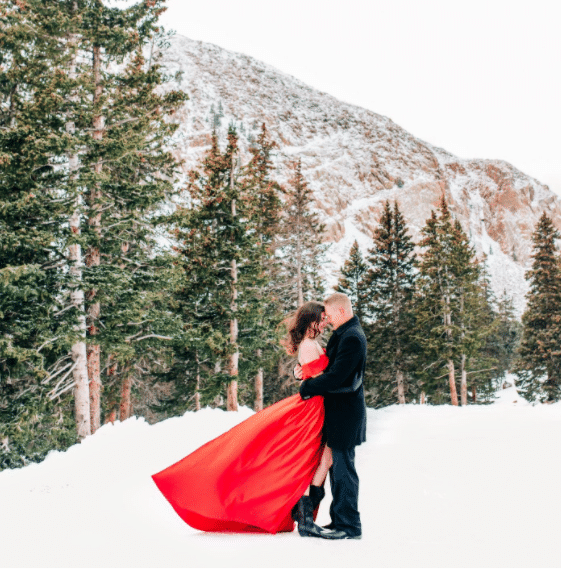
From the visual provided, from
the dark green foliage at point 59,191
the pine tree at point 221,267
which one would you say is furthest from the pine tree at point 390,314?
the dark green foliage at point 59,191

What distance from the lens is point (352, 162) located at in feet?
391

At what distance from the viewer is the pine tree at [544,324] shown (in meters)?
21.5

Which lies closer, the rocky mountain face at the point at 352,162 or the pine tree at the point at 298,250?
the pine tree at the point at 298,250

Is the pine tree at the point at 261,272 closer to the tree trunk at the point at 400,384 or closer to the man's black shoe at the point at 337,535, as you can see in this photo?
the tree trunk at the point at 400,384

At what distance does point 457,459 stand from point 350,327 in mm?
5292

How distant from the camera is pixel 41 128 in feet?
38.0

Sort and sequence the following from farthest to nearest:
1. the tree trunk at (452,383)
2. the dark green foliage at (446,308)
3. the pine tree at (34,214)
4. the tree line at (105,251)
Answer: the dark green foliage at (446,308), the tree trunk at (452,383), the tree line at (105,251), the pine tree at (34,214)

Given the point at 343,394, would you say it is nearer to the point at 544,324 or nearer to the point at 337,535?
the point at 337,535

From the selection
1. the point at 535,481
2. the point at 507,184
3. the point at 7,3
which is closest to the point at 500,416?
the point at 535,481

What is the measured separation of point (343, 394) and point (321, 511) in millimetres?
2279

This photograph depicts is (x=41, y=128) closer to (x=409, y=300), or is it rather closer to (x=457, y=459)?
(x=457, y=459)

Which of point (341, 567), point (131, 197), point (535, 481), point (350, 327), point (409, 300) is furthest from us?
point (409, 300)

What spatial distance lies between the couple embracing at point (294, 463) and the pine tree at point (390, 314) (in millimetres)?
20868

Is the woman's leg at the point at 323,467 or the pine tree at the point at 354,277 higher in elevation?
the pine tree at the point at 354,277
